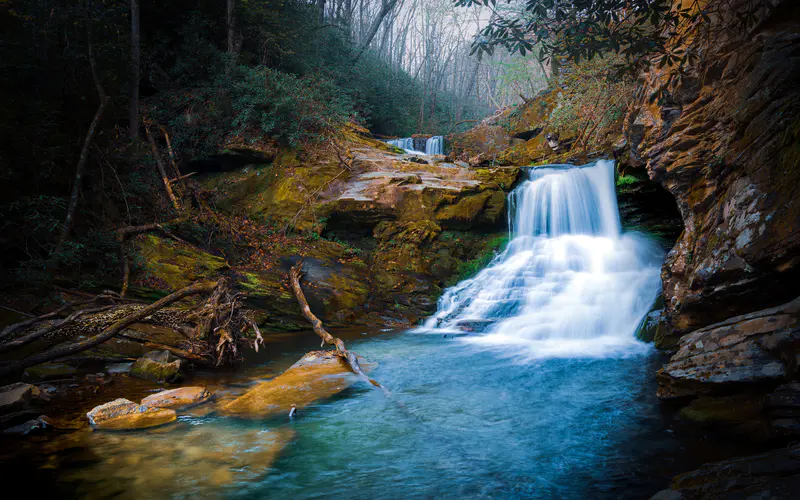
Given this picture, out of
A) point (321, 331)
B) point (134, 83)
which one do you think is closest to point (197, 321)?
point (321, 331)

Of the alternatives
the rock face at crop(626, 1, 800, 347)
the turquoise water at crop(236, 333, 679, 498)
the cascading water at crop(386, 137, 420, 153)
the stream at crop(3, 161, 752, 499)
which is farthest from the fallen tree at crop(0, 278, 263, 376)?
the cascading water at crop(386, 137, 420, 153)

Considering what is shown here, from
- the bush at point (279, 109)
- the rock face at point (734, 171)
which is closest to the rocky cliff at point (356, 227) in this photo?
the bush at point (279, 109)

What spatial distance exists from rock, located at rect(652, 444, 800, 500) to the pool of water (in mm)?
464

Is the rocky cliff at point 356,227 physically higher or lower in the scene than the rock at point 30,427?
higher

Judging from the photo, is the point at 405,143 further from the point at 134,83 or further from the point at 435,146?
the point at 134,83

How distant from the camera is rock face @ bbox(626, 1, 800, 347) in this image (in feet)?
16.0

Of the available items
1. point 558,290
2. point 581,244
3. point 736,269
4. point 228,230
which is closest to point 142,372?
point 228,230

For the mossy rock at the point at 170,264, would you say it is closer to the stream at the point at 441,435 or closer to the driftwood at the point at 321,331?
the driftwood at the point at 321,331

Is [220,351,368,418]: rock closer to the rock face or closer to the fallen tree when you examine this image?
the fallen tree

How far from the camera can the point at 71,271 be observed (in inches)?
291

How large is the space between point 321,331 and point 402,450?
168 inches

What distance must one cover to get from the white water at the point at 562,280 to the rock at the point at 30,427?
277 inches

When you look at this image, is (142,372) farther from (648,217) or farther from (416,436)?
(648,217)

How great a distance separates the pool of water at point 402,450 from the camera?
3473 mm
